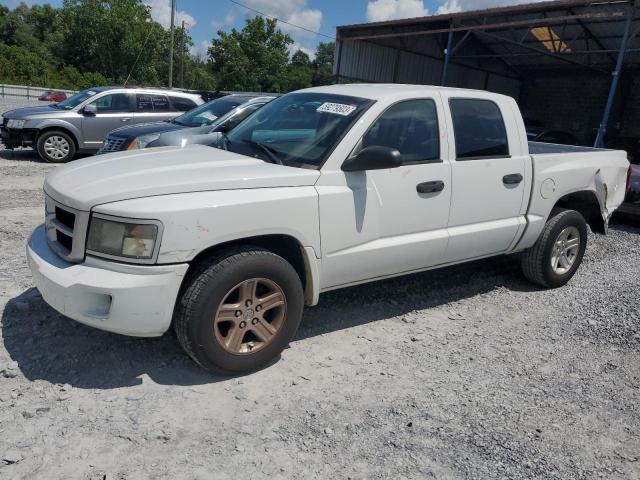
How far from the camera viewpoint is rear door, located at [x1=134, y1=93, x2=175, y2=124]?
449 inches

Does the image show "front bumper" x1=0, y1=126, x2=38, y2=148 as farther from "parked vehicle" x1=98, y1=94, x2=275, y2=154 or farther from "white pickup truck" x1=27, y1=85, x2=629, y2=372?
"white pickup truck" x1=27, y1=85, x2=629, y2=372

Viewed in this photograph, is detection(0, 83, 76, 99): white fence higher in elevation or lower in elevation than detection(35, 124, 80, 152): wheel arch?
higher

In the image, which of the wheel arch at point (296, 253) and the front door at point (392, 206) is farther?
the front door at point (392, 206)

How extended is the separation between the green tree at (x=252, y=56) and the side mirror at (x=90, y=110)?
138ft

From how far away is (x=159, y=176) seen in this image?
10.4 ft

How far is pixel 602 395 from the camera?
11.4ft

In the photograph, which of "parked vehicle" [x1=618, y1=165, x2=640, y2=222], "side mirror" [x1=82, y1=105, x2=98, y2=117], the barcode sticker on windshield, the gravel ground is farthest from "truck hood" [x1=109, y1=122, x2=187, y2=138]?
"parked vehicle" [x1=618, y1=165, x2=640, y2=222]

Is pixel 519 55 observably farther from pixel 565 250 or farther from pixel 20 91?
pixel 20 91

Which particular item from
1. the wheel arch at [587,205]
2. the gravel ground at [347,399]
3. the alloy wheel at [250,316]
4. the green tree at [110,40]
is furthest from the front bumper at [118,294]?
the green tree at [110,40]

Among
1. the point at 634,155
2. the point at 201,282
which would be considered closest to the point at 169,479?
the point at 201,282

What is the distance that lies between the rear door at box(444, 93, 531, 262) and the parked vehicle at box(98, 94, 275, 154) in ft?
13.5

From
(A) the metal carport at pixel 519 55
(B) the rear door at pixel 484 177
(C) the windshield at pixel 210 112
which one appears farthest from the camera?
(A) the metal carport at pixel 519 55

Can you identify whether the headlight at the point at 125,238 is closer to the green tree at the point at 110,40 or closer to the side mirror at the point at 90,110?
the side mirror at the point at 90,110

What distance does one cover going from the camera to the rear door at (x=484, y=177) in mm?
4230
